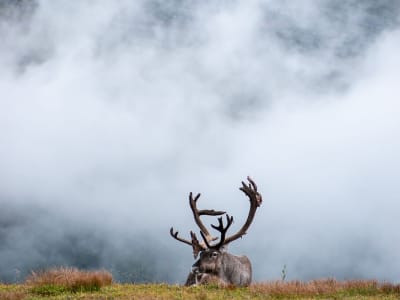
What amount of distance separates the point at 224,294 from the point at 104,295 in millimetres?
2910

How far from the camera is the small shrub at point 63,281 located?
688 inches

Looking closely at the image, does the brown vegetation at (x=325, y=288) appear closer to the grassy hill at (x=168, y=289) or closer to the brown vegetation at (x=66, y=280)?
the grassy hill at (x=168, y=289)

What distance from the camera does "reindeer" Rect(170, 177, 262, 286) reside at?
819 inches

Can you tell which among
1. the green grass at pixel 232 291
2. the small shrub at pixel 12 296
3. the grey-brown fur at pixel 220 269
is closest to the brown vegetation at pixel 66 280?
the green grass at pixel 232 291

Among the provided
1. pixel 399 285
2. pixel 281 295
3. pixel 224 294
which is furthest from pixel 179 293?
pixel 399 285

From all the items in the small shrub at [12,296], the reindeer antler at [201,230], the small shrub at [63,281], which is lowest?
the small shrub at [12,296]

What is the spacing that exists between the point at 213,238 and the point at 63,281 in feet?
19.2

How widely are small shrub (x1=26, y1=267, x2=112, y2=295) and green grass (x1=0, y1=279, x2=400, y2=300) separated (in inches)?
1.0

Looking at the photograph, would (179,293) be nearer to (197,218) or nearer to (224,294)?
(224,294)

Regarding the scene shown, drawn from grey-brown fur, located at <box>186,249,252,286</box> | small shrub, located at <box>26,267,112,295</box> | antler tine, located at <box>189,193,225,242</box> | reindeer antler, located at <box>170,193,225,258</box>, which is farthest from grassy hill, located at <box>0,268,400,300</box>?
antler tine, located at <box>189,193,225,242</box>

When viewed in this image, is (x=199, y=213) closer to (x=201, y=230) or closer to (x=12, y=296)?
(x=201, y=230)

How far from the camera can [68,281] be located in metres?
17.7

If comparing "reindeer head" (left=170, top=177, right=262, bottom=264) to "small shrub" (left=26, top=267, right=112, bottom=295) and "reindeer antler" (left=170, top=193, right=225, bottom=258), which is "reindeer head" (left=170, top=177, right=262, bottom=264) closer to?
"reindeer antler" (left=170, top=193, right=225, bottom=258)

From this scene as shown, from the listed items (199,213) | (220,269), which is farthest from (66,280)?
(199,213)
